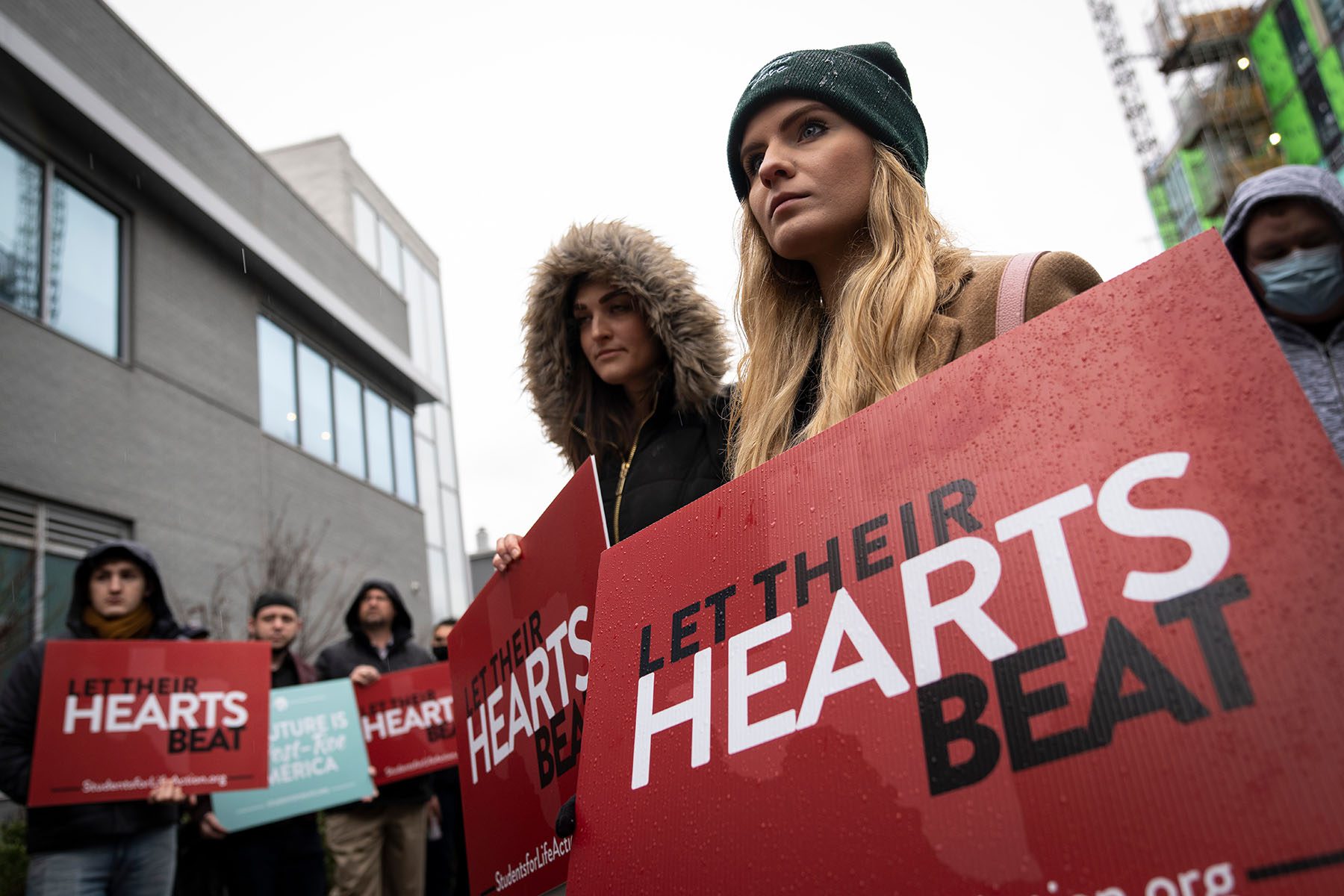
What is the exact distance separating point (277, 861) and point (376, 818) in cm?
68

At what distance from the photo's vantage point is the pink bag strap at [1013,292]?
126 centimetres

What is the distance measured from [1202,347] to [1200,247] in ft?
0.34

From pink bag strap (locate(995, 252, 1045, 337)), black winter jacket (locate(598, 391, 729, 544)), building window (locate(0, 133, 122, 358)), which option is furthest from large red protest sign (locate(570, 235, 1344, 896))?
building window (locate(0, 133, 122, 358))

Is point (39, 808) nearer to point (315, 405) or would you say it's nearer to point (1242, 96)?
point (315, 405)

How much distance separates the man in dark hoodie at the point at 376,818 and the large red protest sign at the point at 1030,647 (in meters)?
4.55

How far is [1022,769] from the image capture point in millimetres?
762

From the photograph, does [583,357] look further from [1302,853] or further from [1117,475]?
[1302,853]

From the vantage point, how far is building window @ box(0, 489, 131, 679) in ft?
23.9

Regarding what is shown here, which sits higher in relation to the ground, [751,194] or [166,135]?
[166,135]

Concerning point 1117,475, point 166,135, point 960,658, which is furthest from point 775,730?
point 166,135

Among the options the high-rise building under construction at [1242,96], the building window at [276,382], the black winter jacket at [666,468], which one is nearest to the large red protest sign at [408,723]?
the black winter jacket at [666,468]

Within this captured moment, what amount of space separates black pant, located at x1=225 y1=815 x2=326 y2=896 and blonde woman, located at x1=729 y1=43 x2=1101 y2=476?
3968mm

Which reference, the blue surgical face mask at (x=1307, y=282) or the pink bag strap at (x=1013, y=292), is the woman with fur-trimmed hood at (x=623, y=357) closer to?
the pink bag strap at (x=1013, y=292)

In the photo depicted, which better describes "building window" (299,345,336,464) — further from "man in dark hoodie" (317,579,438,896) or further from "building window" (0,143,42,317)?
"man in dark hoodie" (317,579,438,896)
